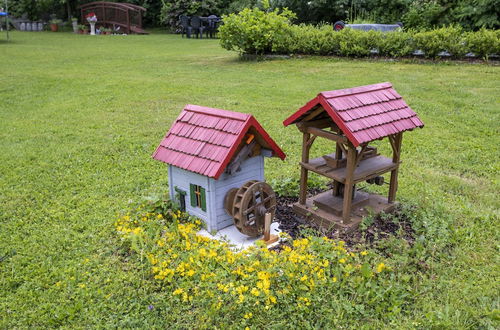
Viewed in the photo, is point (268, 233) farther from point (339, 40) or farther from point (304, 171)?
point (339, 40)

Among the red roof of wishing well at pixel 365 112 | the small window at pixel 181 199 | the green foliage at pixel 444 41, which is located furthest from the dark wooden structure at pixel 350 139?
the green foliage at pixel 444 41

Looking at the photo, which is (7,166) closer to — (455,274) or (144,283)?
(144,283)

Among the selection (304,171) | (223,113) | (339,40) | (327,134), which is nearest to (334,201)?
(304,171)

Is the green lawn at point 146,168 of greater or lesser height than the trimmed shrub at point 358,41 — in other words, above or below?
below

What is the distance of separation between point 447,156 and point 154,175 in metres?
4.48

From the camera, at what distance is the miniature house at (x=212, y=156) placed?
176 inches

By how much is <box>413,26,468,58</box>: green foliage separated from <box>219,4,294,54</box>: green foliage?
175 inches

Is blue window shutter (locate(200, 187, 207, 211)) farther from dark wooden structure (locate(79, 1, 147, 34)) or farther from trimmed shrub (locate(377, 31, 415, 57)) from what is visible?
dark wooden structure (locate(79, 1, 147, 34))

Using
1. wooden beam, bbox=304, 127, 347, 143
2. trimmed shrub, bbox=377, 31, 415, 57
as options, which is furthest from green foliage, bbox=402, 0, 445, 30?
wooden beam, bbox=304, 127, 347, 143

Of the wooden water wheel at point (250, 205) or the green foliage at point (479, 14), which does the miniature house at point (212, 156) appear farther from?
the green foliage at point (479, 14)

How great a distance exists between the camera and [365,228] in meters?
4.84

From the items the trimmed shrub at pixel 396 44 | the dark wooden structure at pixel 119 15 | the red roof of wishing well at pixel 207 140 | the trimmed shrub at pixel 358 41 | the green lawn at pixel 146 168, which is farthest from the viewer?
the dark wooden structure at pixel 119 15

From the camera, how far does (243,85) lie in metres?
12.4

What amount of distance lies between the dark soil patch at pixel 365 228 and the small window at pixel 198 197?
0.90 metres
